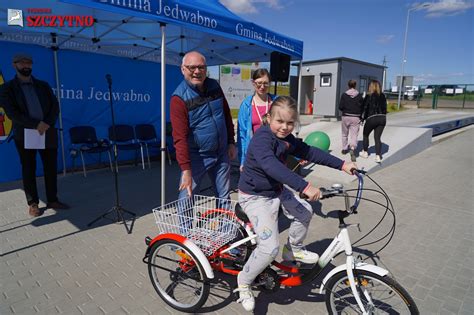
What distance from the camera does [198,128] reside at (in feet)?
9.69

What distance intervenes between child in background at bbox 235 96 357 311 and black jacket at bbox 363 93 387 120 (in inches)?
215

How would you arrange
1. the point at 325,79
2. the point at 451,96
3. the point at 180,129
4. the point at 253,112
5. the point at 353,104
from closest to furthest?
the point at 180,129 → the point at 253,112 → the point at 353,104 → the point at 325,79 → the point at 451,96

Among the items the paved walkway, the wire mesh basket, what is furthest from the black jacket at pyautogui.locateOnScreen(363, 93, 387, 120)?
the wire mesh basket

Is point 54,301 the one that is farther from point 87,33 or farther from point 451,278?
point 87,33

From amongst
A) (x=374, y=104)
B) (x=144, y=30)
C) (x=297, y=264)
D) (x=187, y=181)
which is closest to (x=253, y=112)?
(x=187, y=181)

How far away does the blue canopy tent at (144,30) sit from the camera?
364 cm

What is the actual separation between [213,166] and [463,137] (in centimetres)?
1280

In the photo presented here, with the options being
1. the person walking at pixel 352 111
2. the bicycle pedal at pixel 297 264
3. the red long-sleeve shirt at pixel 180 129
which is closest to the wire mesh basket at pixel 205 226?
the red long-sleeve shirt at pixel 180 129

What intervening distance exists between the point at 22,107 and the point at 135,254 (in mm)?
2580

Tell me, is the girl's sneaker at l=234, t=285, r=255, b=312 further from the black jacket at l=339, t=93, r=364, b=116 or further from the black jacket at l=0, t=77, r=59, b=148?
the black jacket at l=339, t=93, r=364, b=116

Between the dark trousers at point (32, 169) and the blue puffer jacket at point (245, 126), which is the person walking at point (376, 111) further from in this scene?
the dark trousers at point (32, 169)

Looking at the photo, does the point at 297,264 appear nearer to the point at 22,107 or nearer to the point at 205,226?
the point at 205,226

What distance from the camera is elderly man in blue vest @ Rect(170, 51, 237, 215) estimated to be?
282 centimetres

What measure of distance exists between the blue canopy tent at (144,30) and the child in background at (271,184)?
1.71 metres
